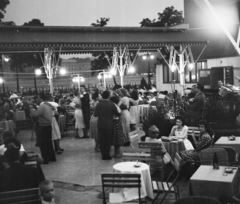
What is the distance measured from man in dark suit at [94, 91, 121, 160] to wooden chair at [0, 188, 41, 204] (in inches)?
203

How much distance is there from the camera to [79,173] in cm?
873

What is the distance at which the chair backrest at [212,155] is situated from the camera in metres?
6.81

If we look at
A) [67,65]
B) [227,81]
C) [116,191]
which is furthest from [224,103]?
[67,65]

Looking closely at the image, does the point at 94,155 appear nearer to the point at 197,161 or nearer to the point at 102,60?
the point at 197,161

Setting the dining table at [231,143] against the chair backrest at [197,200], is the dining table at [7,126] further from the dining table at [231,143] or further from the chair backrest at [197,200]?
the chair backrest at [197,200]

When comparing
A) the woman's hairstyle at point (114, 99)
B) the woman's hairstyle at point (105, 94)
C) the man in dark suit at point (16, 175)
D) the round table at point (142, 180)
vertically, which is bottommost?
the round table at point (142, 180)

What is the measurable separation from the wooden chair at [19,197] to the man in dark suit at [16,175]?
1123 millimetres

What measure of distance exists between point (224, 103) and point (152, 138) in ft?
15.1

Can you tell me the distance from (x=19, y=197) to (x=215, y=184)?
2901 mm

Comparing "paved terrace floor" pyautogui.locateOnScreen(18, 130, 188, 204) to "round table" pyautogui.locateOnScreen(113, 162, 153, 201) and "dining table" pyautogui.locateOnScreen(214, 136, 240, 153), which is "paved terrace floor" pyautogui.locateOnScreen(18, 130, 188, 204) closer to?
"round table" pyautogui.locateOnScreen(113, 162, 153, 201)

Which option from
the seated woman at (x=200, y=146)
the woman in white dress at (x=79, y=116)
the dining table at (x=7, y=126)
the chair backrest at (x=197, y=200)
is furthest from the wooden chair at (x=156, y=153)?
the dining table at (x=7, y=126)

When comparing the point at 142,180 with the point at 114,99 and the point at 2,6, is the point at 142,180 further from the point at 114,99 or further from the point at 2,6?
the point at 2,6

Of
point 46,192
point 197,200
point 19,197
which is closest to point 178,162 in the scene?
point 197,200

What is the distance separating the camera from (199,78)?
24.2 metres
